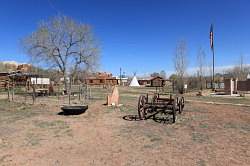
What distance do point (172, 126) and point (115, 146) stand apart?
3.30 meters

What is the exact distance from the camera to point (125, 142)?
711 cm

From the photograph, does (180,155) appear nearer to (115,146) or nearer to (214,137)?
(115,146)

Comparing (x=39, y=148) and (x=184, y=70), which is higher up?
(x=184, y=70)

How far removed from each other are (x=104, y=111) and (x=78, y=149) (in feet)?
23.0

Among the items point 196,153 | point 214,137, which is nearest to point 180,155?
point 196,153

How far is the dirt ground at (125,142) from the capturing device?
560cm

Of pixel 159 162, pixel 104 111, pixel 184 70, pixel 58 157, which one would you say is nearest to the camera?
pixel 159 162

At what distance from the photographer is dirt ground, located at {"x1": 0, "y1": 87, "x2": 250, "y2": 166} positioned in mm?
5598

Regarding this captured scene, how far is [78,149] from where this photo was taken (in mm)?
6410

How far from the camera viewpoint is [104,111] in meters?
13.4

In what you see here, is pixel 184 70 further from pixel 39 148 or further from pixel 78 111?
pixel 39 148

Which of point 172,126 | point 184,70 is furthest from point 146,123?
point 184,70

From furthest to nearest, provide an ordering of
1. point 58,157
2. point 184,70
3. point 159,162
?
1. point 184,70
2. point 58,157
3. point 159,162

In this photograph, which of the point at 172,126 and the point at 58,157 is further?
the point at 172,126
